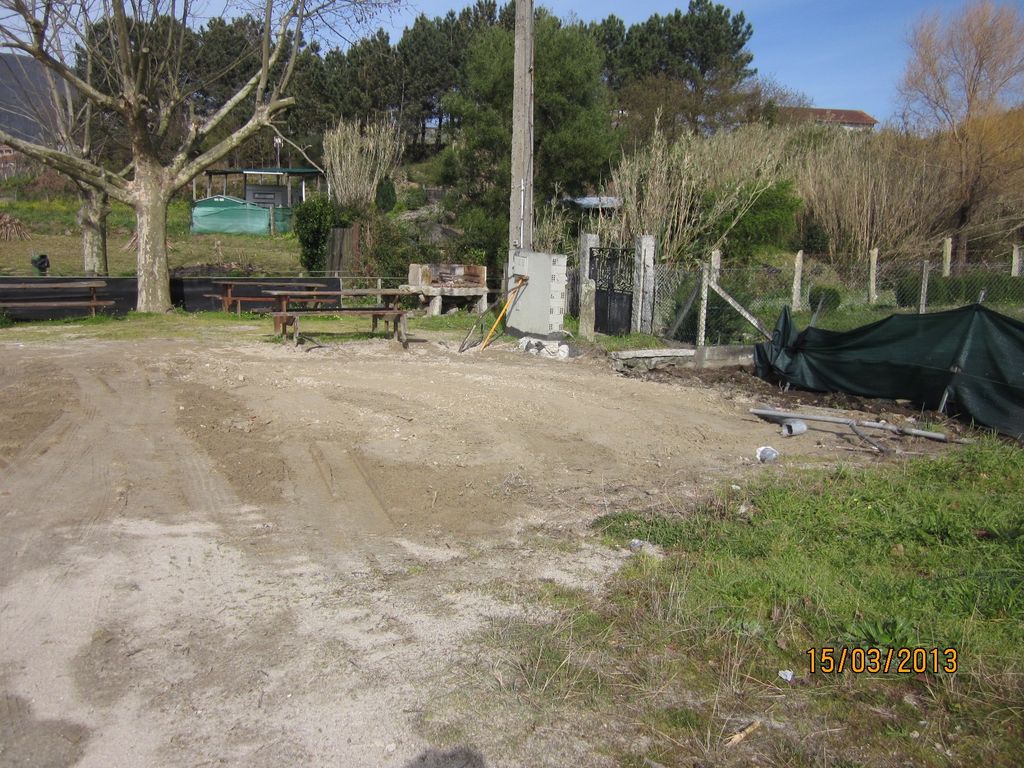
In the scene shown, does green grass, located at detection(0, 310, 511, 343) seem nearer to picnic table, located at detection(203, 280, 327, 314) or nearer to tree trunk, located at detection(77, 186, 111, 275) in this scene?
picnic table, located at detection(203, 280, 327, 314)

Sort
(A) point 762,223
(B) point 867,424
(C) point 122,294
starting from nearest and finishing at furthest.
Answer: (B) point 867,424
(C) point 122,294
(A) point 762,223

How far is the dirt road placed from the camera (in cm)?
364

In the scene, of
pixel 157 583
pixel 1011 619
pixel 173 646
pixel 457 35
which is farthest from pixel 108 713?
pixel 457 35

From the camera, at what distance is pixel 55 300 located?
56.6ft

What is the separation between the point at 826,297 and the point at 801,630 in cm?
1814

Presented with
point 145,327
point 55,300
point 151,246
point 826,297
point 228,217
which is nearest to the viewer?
point 145,327

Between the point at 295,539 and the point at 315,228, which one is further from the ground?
the point at 315,228

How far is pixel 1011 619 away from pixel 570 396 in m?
6.28

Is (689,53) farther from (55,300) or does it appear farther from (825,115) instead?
(55,300)

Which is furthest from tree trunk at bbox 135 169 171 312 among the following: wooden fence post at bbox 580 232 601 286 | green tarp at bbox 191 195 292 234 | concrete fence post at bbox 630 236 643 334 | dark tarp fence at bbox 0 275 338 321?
green tarp at bbox 191 195 292 234

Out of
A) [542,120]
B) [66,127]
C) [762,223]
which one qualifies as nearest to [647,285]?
[762,223]

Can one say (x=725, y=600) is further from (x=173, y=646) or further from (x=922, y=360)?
(x=922, y=360)

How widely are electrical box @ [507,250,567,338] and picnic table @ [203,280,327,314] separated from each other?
582 cm

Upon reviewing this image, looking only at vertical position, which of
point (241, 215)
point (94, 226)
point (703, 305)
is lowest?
point (703, 305)
